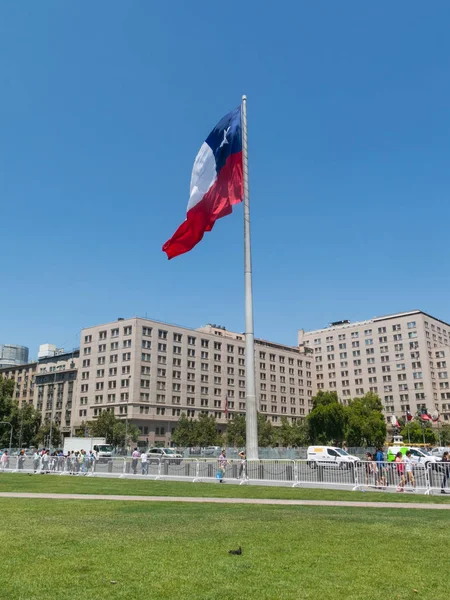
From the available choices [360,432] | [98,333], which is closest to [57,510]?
[360,432]

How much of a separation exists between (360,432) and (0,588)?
3718 inches

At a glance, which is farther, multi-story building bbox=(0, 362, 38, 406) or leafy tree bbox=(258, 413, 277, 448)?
multi-story building bbox=(0, 362, 38, 406)

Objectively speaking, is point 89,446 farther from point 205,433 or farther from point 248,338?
point 205,433

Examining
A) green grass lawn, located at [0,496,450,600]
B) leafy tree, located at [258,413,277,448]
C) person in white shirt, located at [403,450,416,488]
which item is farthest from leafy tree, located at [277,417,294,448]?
green grass lawn, located at [0,496,450,600]

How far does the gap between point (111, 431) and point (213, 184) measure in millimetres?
78486

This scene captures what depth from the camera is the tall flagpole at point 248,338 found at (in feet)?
95.2

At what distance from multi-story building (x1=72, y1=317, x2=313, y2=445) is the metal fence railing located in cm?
7029

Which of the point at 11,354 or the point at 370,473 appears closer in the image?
the point at 370,473

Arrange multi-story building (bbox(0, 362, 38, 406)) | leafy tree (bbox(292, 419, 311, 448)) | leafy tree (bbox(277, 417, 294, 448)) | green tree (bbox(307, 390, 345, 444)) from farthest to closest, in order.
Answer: multi-story building (bbox(0, 362, 38, 406)) → leafy tree (bbox(277, 417, 294, 448)) → leafy tree (bbox(292, 419, 311, 448)) → green tree (bbox(307, 390, 345, 444))

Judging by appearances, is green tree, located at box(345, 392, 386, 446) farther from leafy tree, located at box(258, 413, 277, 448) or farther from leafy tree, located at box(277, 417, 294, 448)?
leafy tree, located at box(258, 413, 277, 448)

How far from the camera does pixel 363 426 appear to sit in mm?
95125

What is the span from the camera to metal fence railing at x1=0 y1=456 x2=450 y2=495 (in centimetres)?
2414

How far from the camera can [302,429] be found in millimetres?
105375

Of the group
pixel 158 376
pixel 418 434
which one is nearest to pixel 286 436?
pixel 418 434
